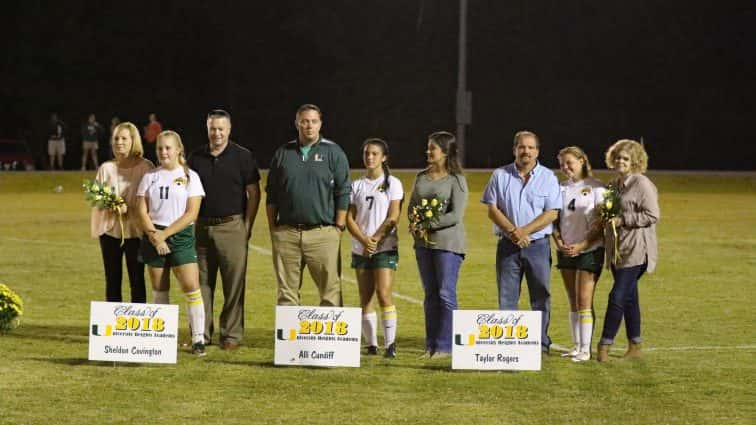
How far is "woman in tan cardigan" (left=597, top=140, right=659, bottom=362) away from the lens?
9.97m

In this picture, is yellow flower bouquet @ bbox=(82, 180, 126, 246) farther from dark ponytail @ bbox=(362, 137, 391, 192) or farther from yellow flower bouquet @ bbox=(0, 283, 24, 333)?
dark ponytail @ bbox=(362, 137, 391, 192)

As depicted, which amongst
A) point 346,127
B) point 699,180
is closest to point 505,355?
point 699,180

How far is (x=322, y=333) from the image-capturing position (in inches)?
377

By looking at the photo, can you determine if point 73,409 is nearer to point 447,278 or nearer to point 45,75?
point 447,278

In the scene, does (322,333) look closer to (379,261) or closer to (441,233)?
(379,261)

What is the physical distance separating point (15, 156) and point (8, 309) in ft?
99.7

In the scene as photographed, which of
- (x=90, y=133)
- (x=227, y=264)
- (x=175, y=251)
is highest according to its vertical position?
(x=90, y=133)

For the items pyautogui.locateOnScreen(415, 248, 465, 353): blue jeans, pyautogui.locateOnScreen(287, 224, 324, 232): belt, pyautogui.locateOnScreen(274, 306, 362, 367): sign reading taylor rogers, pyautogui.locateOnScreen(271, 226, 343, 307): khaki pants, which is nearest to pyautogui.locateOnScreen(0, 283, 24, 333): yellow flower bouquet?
pyautogui.locateOnScreen(271, 226, 343, 307): khaki pants

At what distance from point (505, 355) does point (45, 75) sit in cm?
3678

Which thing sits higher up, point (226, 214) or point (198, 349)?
point (226, 214)

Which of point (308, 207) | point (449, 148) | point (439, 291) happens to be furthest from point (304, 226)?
point (449, 148)

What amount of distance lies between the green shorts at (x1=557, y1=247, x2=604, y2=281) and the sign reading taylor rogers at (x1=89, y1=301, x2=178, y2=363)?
284 centimetres

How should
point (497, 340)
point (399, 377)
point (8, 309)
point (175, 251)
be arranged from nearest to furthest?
point (399, 377)
point (497, 340)
point (175, 251)
point (8, 309)

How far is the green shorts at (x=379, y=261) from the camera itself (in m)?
10.1
